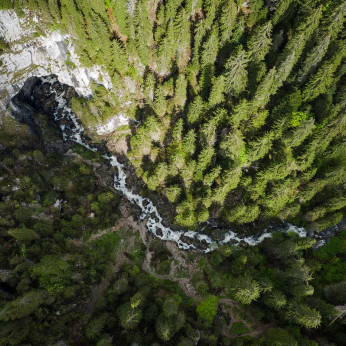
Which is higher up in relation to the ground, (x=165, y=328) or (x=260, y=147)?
(x=260, y=147)

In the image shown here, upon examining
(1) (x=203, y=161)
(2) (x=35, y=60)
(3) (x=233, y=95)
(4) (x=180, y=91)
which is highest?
(2) (x=35, y=60)

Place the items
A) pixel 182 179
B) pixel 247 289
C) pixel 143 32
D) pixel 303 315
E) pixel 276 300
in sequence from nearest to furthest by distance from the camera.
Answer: pixel 303 315
pixel 276 300
pixel 247 289
pixel 143 32
pixel 182 179

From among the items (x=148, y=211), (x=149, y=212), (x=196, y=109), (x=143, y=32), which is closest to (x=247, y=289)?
(x=149, y=212)

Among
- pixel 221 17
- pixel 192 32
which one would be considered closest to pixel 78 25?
pixel 192 32

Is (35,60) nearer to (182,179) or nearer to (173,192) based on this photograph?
(182,179)

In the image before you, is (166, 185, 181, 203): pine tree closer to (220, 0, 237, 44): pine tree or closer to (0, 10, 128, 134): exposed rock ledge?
(0, 10, 128, 134): exposed rock ledge

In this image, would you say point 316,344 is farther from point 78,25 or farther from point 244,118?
point 78,25

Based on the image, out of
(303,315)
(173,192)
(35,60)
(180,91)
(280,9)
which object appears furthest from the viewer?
(35,60)

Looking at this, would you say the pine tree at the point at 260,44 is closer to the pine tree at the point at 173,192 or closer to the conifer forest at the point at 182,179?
the conifer forest at the point at 182,179
